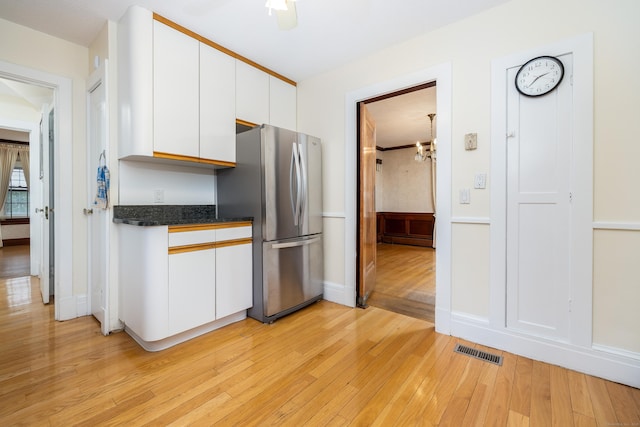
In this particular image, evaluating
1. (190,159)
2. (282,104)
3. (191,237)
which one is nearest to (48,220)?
(190,159)

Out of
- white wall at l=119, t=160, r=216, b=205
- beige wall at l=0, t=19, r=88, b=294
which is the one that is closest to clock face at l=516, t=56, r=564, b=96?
white wall at l=119, t=160, r=216, b=205

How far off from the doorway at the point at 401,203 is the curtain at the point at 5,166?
8233mm

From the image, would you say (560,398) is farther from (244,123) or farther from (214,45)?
(214,45)

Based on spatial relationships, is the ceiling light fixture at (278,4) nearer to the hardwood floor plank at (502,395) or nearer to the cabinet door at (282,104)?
the cabinet door at (282,104)

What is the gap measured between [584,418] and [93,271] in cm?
361

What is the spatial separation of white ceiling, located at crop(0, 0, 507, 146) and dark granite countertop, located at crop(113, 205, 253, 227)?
4.97 feet

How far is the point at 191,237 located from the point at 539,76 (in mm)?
2666

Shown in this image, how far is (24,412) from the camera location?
1.35m

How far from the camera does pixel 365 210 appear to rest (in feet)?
9.47

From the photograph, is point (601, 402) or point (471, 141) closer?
point (601, 402)

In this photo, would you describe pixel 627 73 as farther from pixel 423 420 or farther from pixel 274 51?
pixel 274 51

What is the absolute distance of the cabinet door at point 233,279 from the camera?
2.21 meters

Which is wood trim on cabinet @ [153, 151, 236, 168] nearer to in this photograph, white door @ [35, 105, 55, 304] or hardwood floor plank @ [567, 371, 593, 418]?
white door @ [35, 105, 55, 304]

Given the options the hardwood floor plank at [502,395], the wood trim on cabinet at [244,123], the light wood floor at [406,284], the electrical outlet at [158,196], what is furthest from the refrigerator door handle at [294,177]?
the hardwood floor plank at [502,395]
